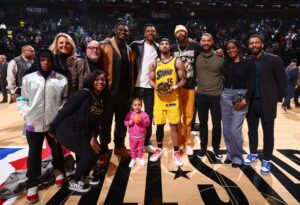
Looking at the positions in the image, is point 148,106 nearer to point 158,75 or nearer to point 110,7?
point 158,75

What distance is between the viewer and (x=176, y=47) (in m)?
3.77

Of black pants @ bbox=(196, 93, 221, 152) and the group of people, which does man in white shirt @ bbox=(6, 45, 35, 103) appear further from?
black pants @ bbox=(196, 93, 221, 152)

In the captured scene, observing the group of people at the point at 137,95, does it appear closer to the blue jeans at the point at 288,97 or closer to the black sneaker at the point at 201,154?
the black sneaker at the point at 201,154

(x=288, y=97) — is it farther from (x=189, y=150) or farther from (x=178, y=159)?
(x=178, y=159)

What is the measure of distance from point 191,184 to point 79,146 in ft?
4.35

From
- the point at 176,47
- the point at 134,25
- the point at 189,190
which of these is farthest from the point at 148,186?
the point at 134,25

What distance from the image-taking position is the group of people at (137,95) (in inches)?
103

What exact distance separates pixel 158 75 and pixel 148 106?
20.2 inches

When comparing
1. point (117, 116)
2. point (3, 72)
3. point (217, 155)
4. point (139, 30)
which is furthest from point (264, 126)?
point (139, 30)

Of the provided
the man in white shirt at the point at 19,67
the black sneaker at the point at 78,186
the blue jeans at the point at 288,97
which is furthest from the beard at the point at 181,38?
the blue jeans at the point at 288,97

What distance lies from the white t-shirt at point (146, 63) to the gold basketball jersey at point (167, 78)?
178 millimetres

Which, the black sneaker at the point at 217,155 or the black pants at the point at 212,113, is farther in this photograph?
the black sneaker at the point at 217,155

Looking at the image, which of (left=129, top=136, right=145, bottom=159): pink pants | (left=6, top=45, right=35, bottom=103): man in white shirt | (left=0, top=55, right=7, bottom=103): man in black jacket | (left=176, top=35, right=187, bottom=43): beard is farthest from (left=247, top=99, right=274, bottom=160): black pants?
(left=0, top=55, right=7, bottom=103): man in black jacket

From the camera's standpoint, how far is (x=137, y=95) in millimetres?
3762
